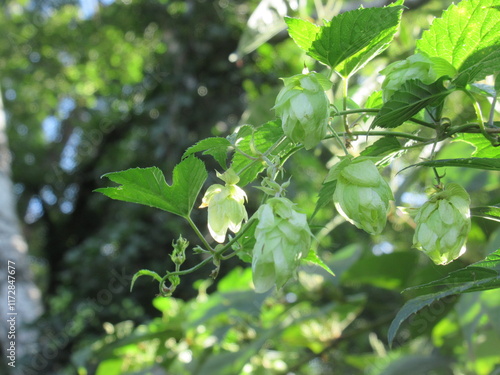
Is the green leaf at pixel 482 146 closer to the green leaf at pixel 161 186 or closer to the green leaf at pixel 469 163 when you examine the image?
the green leaf at pixel 469 163

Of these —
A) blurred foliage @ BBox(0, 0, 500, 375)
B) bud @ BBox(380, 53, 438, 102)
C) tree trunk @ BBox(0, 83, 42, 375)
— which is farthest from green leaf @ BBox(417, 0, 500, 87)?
tree trunk @ BBox(0, 83, 42, 375)

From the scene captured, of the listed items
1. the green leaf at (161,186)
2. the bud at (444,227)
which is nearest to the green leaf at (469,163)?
the bud at (444,227)

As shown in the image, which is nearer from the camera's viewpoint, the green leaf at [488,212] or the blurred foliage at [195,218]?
the green leaf at [488,212]

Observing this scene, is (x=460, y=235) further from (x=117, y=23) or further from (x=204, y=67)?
(x=117, y=23)

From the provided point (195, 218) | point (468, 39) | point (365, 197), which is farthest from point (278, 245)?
point (195, 218)

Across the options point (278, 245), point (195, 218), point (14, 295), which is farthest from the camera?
point (195, 218)

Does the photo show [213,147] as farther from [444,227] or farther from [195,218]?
[195,218]

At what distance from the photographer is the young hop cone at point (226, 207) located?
12.9 inches

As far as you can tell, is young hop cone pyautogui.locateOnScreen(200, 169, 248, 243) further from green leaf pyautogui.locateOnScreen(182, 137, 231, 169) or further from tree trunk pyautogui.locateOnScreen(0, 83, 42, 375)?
tree trunk pyautogui.locateOnScreen(0, 83, 42, 375)

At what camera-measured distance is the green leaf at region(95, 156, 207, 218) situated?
341mm

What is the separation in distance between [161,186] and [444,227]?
6.8 inches

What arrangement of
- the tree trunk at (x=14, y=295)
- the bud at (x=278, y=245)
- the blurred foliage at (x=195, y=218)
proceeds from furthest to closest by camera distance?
the tree trunk at (x=14, y=295)
the blurred foliage at (x=195, y=218)
the bud at (x=278, y=245)

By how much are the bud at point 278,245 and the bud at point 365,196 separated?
0.10 feet

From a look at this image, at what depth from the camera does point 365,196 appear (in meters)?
0.28
